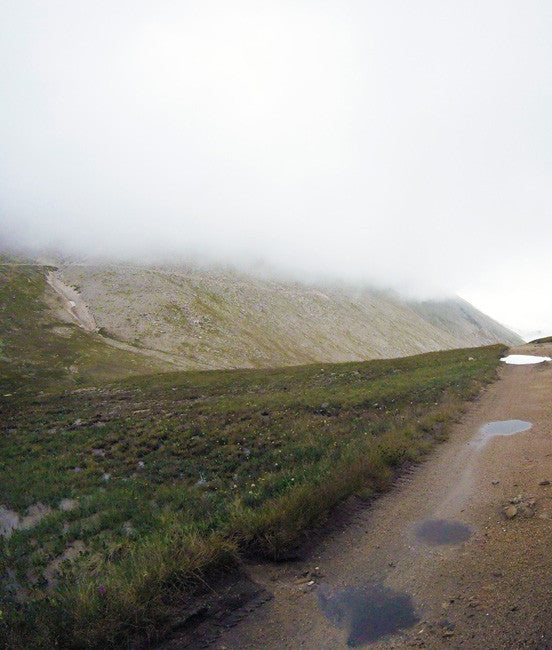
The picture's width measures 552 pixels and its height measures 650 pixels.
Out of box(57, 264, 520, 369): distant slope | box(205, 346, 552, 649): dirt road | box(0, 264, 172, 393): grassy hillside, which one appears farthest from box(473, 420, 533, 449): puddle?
box(57, 264, 520, 369): distant slope

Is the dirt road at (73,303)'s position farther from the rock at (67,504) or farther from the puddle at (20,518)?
the rock at (67,504)

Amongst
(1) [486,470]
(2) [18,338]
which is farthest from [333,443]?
(2) [18,338]

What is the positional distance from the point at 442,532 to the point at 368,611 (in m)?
3.25

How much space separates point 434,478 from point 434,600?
6.04 metres

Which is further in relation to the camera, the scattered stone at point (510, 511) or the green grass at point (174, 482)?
the scattered stone at point (510, 511)

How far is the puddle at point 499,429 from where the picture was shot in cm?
1576

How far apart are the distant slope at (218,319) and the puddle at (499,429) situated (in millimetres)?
77005

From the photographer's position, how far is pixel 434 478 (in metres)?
12.2

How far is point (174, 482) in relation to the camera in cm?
→ 1742

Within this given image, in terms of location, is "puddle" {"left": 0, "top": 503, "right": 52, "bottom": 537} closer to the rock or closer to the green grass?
the green grass

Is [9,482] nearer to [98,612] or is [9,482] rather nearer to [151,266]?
[98,612]

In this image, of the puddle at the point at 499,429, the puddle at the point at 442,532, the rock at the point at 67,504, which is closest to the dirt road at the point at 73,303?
the rock at the point at 67,504

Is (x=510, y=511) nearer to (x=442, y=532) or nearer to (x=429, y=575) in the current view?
(x=442, y=532)

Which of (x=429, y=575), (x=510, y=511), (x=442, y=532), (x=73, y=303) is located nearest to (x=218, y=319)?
(x=73, y=303)
